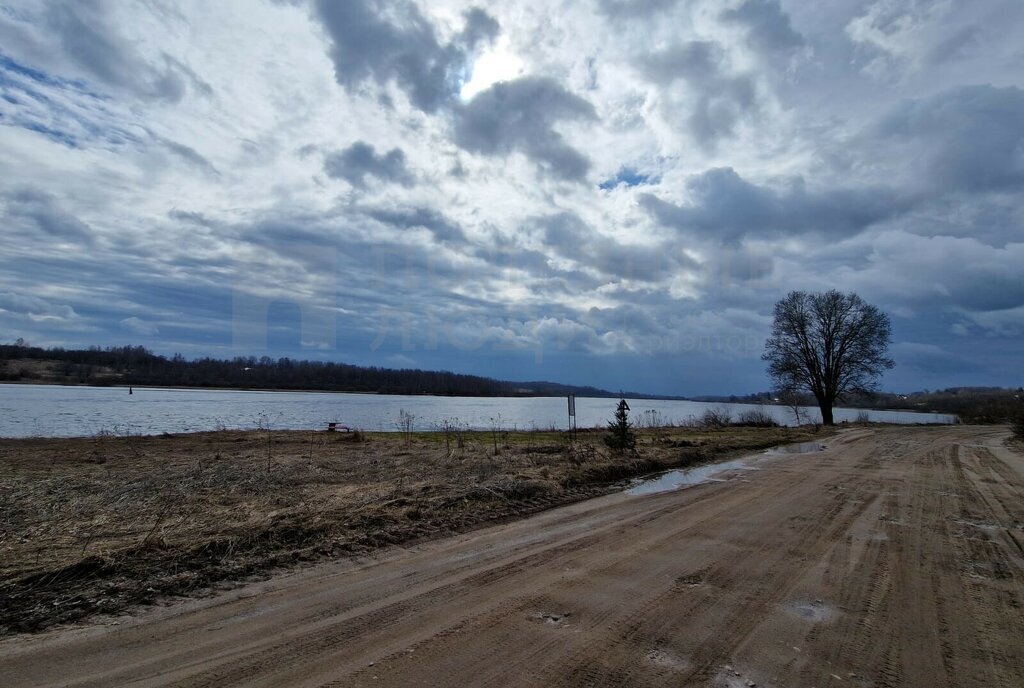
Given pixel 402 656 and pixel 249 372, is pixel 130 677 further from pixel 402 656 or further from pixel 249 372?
pixel 249 372

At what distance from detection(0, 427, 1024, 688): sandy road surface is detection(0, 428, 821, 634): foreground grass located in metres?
0.69

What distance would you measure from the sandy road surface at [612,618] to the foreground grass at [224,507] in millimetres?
693

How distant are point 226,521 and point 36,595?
9.01ft

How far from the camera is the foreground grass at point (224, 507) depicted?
5.54 meters

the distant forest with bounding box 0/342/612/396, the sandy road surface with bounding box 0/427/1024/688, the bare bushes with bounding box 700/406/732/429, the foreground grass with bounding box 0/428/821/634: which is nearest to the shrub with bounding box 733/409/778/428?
the bare bushes with bounding box 700/406/732/429

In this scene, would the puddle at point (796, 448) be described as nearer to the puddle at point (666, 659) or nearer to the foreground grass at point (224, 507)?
the foreground grass at point (224, 507)

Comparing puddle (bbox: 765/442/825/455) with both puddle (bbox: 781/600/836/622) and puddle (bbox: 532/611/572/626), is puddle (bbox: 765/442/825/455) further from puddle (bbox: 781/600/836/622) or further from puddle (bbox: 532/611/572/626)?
puddle (bbox: 532/611/572/626)

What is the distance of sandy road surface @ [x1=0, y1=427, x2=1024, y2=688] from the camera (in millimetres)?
3814

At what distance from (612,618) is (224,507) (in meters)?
7.12

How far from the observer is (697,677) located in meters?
3.77

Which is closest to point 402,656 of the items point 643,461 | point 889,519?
point 889,519

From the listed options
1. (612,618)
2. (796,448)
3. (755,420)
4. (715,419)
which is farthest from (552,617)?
(755,420)

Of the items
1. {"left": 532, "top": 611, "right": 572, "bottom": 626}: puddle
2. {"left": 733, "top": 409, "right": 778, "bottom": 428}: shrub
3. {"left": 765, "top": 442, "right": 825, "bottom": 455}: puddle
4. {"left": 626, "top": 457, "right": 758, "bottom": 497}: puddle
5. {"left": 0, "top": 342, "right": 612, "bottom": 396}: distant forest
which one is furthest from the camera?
{"left": 0, "top": 342, "right": 612, "bottom": 396}: distant forest

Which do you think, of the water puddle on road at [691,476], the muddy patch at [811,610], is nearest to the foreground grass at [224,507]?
the water puddle on road at [691,476]
